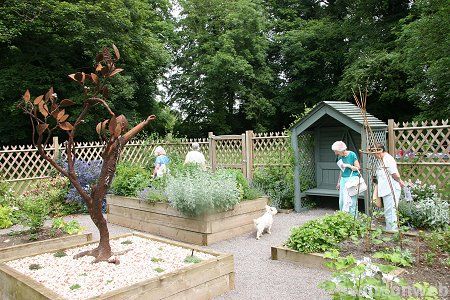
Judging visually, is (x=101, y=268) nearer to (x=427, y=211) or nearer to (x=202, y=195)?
(x=202, y=195)

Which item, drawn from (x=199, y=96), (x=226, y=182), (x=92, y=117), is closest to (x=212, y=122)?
(x=199, y=96)

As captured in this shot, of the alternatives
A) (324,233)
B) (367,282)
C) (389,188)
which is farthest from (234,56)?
(367,282)

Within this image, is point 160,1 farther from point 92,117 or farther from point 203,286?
point 203,286

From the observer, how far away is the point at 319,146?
9273 mm

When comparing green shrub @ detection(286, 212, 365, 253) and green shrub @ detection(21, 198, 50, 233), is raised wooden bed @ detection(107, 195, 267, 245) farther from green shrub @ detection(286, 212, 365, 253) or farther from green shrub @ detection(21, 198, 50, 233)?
green shrub @ detection(21, 198, 50, 233)

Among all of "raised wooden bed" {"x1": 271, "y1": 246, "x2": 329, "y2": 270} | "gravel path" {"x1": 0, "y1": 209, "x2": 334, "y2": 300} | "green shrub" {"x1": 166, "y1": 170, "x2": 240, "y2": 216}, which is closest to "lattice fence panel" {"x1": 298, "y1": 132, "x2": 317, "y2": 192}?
"gravel path" {"x1": 0, "y1": 209, "x2": 334, "y2": 300}

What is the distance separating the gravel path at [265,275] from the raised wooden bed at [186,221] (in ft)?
0.64

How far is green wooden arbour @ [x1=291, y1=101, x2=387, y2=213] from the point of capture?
8211mm

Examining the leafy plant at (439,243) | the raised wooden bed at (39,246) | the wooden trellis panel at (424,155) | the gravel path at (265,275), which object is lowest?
the gravel path at (265,275)

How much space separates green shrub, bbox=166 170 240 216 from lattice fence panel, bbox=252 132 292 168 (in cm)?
302

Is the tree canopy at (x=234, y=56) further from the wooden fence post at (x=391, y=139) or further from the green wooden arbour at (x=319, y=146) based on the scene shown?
the wooden fence post at (x=391, y=139)

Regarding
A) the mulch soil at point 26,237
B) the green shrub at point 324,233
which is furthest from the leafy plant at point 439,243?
the mulch soil at point 26,237

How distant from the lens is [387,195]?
5.96 m

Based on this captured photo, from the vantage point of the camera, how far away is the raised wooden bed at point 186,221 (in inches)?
233
